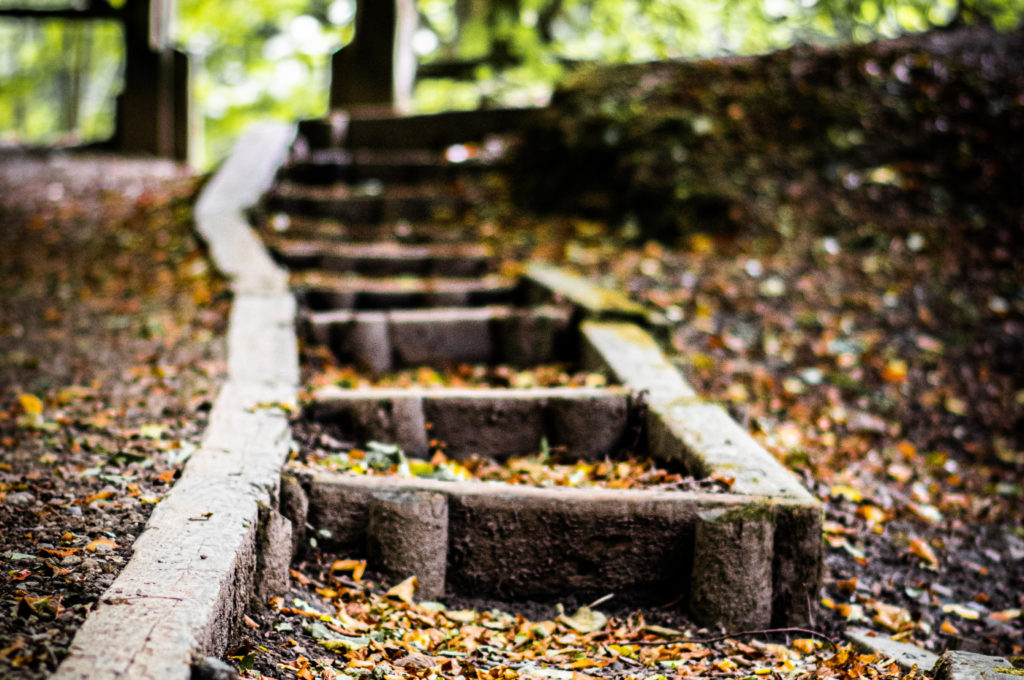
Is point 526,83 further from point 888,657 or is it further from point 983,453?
point 888,657

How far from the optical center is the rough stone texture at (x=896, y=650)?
1793 millimetres

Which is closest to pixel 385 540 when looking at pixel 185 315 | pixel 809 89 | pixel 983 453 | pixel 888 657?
pixel 888 657

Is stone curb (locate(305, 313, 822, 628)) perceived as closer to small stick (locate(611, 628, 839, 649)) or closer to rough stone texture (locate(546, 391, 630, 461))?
small stick (locate(611, 628, 839, 649))

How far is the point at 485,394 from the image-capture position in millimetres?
2668

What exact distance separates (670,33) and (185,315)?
7526 mm

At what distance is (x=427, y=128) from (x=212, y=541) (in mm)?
5031

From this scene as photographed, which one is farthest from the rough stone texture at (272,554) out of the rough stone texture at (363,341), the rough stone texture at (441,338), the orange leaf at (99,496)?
the rough stone texture at (441,338)

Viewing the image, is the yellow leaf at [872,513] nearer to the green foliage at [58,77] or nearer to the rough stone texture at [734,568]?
the rough stone texture at [734,568]

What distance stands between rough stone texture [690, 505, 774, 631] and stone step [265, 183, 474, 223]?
141 inches

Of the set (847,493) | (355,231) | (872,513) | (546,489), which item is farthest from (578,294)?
(355,231)

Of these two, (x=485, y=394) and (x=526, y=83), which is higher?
(x=526, y=83)

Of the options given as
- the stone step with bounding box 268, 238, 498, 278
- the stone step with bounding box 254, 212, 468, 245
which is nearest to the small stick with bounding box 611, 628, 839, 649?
the stone step with bounding box 268, 238, 498, 278

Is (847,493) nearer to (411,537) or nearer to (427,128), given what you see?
(411,537)

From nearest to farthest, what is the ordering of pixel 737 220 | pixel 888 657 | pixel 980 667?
pixel 980 667, pixel 888 657, pixel 737 220
